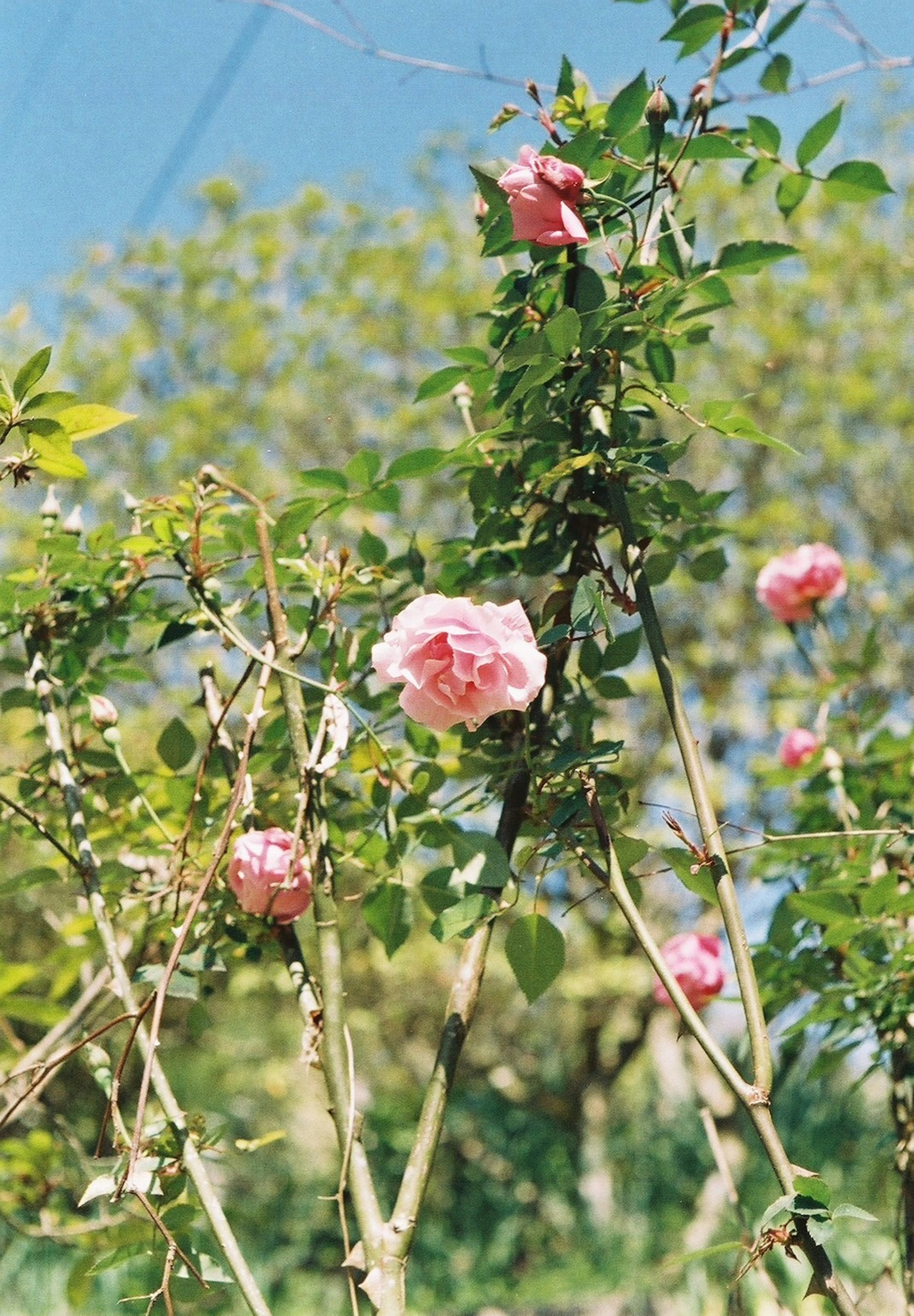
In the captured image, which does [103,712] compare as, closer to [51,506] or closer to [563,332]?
[51,506]

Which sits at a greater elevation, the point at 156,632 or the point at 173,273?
the point at 173,273

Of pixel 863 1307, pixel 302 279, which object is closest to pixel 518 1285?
pixel 863 1307

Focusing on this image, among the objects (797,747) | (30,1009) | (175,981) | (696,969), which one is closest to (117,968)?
(175,981)

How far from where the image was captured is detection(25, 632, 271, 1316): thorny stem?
81 cm

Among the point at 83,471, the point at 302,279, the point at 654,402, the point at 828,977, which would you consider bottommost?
the point at 828,977

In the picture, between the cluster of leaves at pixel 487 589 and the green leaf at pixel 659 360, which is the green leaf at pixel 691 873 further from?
the green leaf at pixel 659 360

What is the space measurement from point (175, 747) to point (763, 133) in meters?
0.79

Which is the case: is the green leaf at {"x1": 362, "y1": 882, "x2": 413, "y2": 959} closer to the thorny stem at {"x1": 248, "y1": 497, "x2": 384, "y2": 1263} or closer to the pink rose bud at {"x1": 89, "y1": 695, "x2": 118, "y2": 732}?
the thorny stem at {"x1": 248, "y1": 497, "x2": 384, "y2": 1263}

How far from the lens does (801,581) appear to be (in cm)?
179

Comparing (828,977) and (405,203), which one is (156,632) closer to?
(828,977)

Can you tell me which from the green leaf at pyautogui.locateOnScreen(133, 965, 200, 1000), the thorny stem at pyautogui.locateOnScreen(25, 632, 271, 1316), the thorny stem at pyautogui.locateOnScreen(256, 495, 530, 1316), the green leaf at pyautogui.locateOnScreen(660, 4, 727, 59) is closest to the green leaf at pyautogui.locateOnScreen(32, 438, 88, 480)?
the thorny stem at pyautogui.locateOnScreen(256, 495, 530, 1316)

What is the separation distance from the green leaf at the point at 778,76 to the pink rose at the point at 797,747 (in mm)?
897

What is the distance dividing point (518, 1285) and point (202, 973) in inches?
180

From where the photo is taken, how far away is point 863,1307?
2.30 metres
